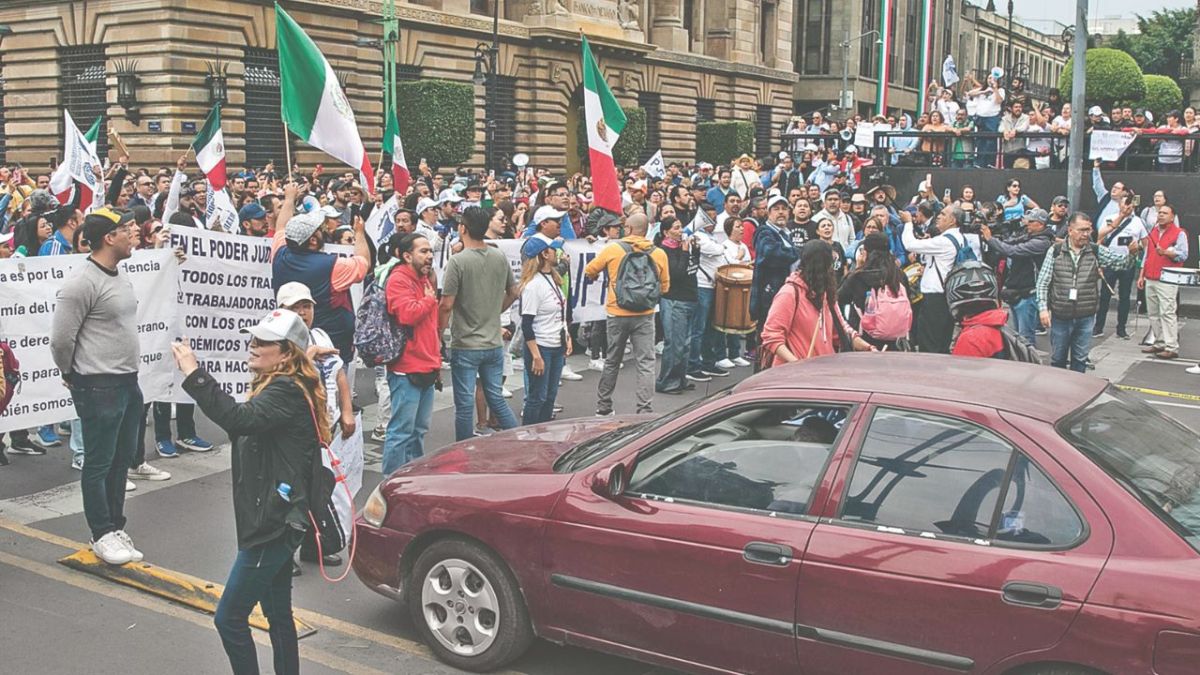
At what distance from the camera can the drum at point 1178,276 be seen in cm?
1405

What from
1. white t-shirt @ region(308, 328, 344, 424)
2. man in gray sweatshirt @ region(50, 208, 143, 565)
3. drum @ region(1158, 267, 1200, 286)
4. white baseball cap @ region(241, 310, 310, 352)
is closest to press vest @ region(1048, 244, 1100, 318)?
drum @ region(1158, 267, 1200, 286)

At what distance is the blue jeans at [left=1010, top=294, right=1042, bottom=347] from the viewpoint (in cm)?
1255

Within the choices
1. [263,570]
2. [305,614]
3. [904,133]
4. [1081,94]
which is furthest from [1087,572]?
[904,133]

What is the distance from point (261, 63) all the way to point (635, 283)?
63.1 feet

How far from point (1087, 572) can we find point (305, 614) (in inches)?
150

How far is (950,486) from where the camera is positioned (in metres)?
4.37

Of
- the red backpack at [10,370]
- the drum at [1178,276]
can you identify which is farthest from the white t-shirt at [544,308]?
the drum at [1178,276]

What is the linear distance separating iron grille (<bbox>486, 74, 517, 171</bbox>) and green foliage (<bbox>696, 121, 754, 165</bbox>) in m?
11.8

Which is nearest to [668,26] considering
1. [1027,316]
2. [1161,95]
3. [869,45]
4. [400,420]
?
[1161,95]

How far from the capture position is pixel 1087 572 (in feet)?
13.1

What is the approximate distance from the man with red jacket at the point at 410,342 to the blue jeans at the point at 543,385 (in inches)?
64.0

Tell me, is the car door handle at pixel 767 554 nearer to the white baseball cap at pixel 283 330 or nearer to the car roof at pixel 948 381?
the car roof at pixel 948 381

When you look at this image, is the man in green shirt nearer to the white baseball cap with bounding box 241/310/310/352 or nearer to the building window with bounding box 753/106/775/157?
the white baseball cap with bounding box 241/310/310/352

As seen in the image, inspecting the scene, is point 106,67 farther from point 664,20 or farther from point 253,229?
point 664,20
